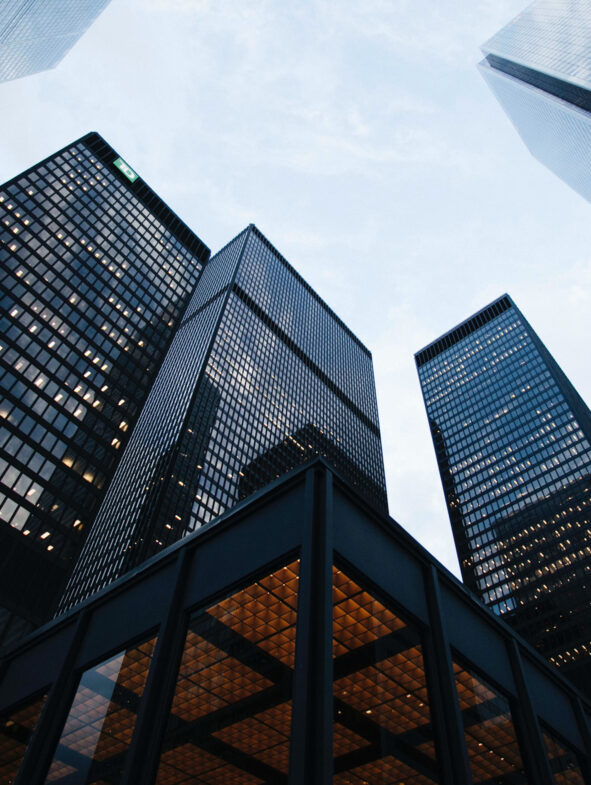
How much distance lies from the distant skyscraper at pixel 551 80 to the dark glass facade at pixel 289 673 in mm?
121679

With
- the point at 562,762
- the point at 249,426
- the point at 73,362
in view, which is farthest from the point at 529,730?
the point at 249,426

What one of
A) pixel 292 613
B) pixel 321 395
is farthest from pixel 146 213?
pixel 292 613

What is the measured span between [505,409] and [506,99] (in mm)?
103031

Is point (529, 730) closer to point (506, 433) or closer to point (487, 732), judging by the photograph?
point (487, 732)

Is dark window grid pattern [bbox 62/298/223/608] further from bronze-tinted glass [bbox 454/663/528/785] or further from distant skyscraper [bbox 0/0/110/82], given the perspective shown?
bronze-tinted glass [bbox 454/663/528/785]

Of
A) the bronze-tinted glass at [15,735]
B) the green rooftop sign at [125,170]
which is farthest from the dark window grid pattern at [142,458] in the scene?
the bronze-tinted glass at [15,735]

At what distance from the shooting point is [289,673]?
1426 cm

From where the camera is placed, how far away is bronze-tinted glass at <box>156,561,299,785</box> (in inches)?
569

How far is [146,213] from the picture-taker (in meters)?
127

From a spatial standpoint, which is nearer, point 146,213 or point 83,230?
point 83,230

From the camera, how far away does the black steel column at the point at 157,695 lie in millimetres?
14609

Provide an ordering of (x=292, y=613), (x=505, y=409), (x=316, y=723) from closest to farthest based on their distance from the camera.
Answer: (x=316, y=723)
(x=292, y=613)
(x=505, y=409)

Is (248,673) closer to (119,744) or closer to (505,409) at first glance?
(119,744)

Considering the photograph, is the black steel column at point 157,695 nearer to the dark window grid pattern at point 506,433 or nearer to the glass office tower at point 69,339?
the glass office tower at point 69,339
